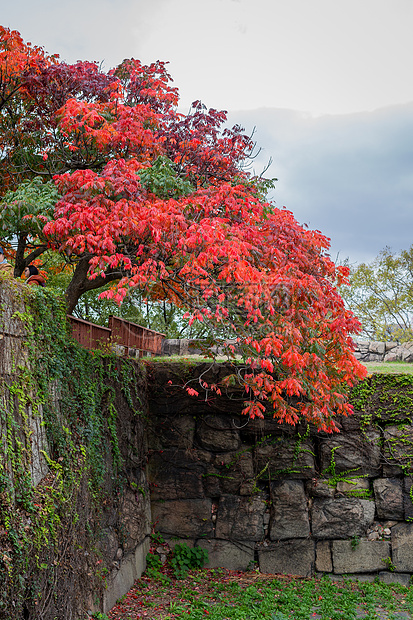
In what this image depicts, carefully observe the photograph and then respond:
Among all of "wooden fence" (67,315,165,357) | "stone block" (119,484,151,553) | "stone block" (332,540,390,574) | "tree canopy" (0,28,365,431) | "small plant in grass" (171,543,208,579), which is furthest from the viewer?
"stone block" (332,540,390,574)

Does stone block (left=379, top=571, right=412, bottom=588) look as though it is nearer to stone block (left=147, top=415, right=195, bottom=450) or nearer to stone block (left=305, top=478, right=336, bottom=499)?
stone block (left=305, top=478, right=336, bottom=499)

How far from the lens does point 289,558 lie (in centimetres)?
799

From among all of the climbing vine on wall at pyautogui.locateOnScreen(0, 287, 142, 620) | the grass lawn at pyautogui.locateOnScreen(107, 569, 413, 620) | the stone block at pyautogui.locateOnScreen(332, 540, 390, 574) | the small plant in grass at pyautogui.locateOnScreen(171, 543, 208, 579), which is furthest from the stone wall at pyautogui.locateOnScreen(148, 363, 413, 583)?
the climbing vine on wall at pyautogui.locateOnScreen(0, 287, 142, 620)

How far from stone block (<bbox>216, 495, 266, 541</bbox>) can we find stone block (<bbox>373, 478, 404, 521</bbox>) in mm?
1874

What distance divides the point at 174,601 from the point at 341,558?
9.75 feet

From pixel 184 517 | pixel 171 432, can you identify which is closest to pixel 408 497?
pixel 184 517

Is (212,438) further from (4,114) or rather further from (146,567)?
(4,114)

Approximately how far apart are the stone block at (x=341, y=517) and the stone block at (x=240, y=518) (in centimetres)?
87

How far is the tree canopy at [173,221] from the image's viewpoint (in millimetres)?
5188

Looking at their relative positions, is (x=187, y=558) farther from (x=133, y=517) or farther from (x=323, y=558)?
(x=323, y=558)

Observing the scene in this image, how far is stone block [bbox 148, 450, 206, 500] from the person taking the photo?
325 inches

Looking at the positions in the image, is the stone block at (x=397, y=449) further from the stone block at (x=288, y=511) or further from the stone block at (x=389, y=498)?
the stone block at (x=288, y=511)

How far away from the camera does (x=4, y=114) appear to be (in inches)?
325

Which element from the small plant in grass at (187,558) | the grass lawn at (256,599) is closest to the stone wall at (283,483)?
the small plant in grass at (187,558)
